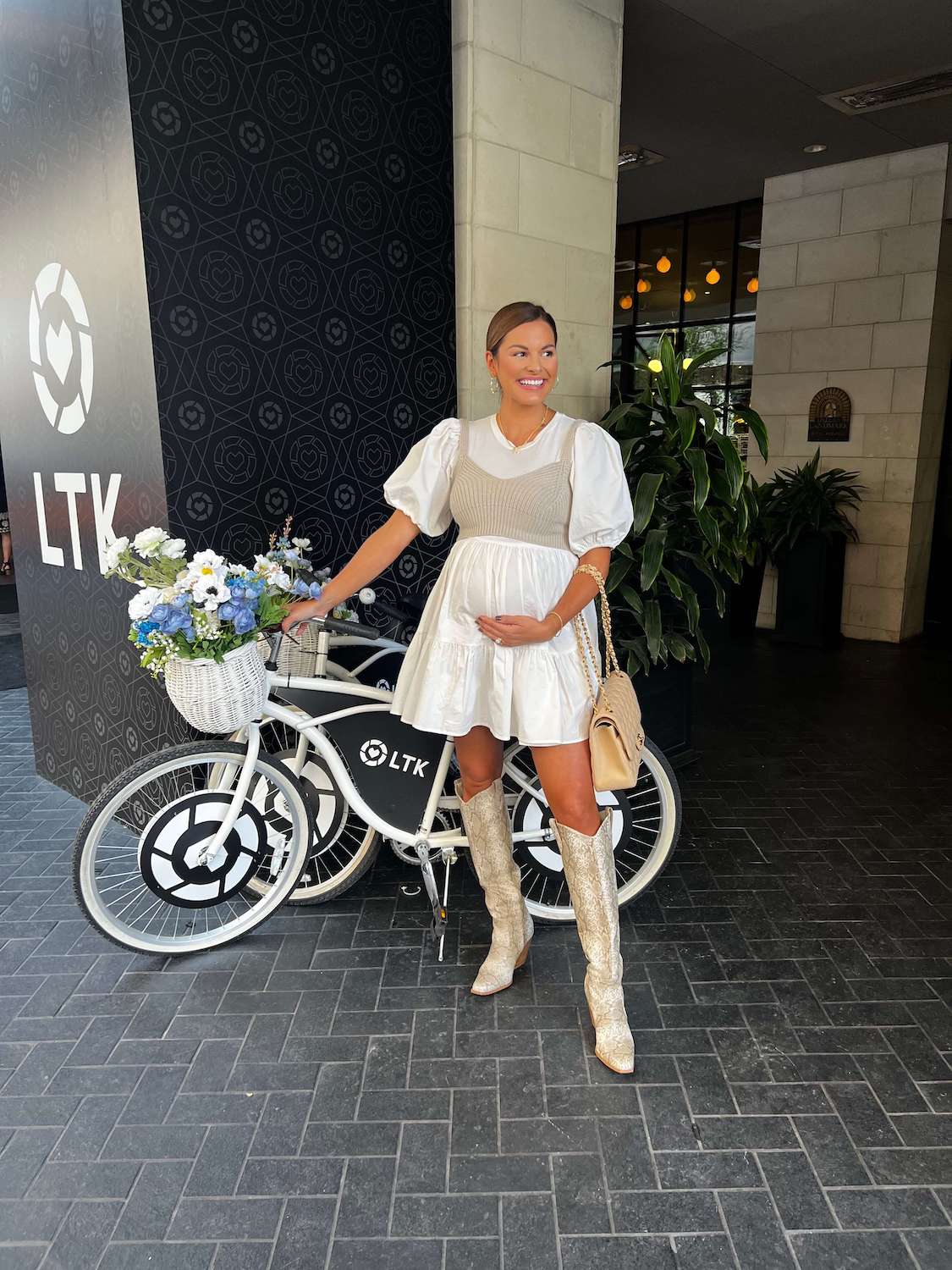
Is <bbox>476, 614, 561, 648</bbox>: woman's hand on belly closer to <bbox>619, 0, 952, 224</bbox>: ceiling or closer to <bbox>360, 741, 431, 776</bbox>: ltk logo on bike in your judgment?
<bbox>360, 741, 431, 776</bbox>: ltk logo on bike

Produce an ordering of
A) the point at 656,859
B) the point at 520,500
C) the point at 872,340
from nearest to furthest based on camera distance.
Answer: the point at 520,500 → the point at 656,859 → the point at 872,340

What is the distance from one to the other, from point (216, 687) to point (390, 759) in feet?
1.95

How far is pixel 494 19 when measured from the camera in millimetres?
3246

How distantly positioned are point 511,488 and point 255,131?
1621mm

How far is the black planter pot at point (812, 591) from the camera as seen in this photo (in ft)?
21.4

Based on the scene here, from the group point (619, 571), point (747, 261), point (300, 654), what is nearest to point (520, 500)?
point (300, 654)

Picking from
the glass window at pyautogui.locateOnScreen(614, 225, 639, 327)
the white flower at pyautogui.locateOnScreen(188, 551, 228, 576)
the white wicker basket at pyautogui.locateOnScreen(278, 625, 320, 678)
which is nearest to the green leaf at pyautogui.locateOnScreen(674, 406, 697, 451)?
the white wicker basket at pyautogui.locateOnScreen(278, 625, 320, 678)

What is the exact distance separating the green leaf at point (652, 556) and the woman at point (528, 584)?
3.78 feet

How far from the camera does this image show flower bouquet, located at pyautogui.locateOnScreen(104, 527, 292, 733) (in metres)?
2.15

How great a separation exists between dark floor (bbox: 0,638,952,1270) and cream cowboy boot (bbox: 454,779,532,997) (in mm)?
71

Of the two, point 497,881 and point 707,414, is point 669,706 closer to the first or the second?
point 707,414

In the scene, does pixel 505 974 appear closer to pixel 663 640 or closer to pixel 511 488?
pixel 511 488

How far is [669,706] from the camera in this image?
13.2 feet

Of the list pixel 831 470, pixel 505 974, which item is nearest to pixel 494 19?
pixel 505 974
